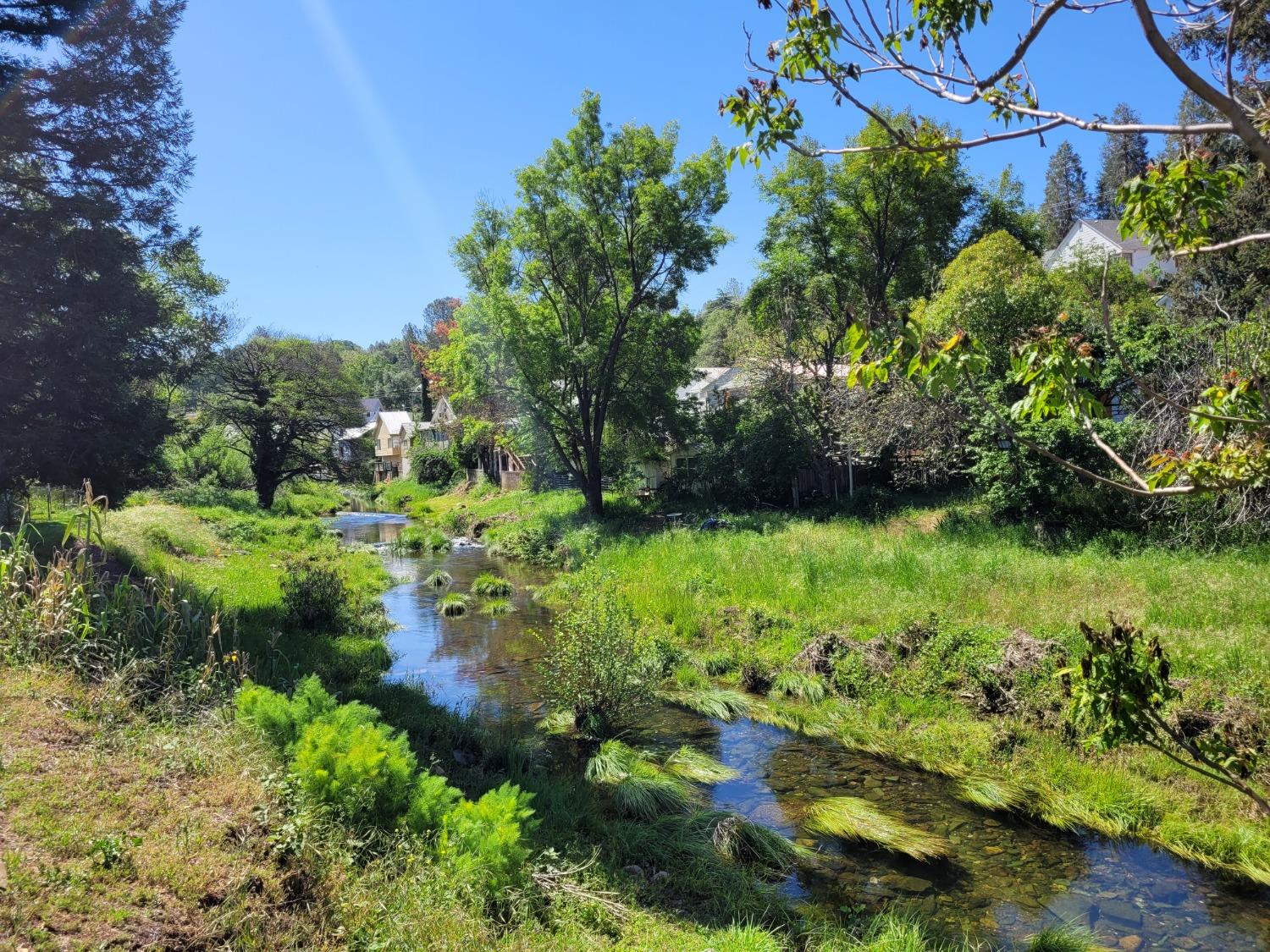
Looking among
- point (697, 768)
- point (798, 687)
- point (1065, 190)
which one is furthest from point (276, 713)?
point (1065, 190)

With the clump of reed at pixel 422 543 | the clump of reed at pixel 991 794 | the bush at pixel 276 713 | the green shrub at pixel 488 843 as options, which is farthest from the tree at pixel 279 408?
the clump of reed at pixel 991 794

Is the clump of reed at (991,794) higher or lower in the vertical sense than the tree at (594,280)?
lower

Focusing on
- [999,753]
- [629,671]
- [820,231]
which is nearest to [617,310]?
[820,231]

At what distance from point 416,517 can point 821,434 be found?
2668 cm

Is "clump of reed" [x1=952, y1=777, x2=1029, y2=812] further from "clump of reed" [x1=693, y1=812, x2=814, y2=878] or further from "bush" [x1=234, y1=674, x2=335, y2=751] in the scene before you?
"bush" [x1=234, y1=674, x2=335, y2=751]

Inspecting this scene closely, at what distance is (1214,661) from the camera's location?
845 cm

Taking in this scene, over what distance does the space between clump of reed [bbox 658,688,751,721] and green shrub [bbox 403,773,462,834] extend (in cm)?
568

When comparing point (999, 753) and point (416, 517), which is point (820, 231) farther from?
point (416, 517)

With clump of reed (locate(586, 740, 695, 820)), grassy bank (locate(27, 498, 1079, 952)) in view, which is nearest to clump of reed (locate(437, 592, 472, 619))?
grassy bank (locate(27, 498, 1079, 952))

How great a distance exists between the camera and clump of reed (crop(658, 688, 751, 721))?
10.6m

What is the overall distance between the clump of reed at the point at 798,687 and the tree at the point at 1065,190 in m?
93.5

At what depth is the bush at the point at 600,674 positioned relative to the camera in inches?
372

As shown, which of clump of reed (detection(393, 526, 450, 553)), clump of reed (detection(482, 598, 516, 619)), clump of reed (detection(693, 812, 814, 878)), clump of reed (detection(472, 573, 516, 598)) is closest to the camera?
clump of reed (detection(693, 812, 814, 878))

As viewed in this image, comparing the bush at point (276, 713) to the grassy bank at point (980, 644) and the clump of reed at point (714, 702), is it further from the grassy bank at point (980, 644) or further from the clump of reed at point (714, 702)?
the clump of reed at point (714, 702)
